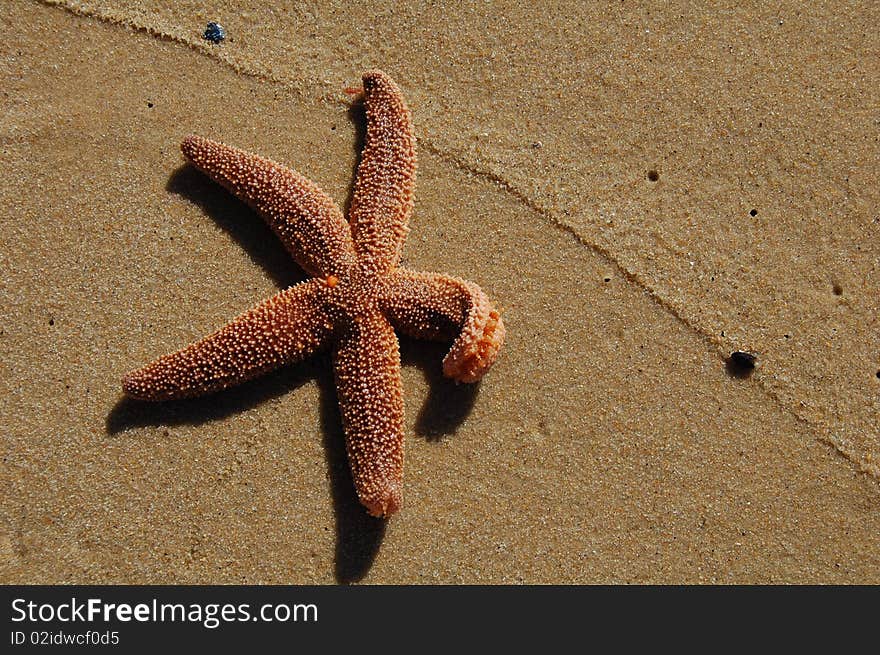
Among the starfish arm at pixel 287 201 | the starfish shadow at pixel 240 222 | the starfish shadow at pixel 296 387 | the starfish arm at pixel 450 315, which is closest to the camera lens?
the starfish arm at pixel 450 315

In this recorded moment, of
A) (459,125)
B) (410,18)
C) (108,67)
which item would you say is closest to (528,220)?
(459,125)

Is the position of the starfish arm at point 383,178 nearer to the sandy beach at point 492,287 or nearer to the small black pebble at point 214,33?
the sandy beach at point 492,287

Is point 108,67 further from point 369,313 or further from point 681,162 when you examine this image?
point 681,162

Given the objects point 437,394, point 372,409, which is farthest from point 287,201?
point 437,394

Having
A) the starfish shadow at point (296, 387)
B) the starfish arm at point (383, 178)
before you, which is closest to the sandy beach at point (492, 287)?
the starfish shadow at point (296, 387)

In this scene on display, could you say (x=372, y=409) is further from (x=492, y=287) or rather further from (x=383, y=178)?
(x=383, y=178)

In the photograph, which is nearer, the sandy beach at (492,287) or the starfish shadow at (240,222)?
the sandy beach at (492,287)
